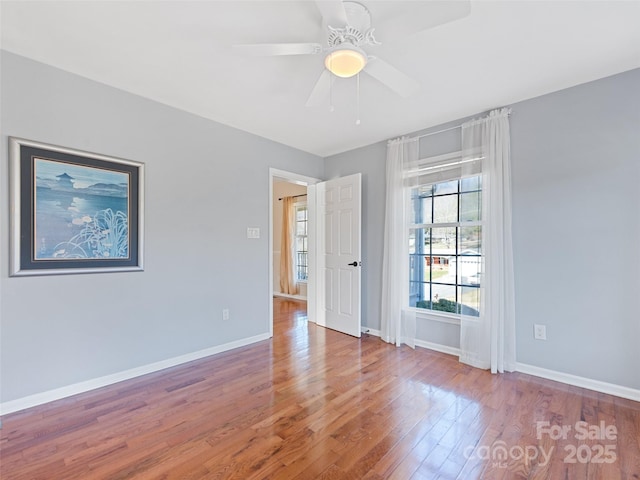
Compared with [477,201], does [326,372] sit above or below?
below

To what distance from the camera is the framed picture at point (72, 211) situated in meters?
2.11

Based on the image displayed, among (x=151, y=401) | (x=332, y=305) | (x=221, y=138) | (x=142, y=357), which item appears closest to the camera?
(x=151, y=401)

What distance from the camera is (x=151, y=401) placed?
223 centimetres

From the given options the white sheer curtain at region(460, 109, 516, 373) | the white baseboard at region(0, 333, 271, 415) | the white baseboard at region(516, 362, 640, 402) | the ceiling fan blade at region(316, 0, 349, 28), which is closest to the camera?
the ceiling fan blade at region(316, 0, 349, 28)

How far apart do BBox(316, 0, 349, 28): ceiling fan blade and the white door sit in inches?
91.5

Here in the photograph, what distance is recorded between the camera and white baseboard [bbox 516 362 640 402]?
2.22 metres

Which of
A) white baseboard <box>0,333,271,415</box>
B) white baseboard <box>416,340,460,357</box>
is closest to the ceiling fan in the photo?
white baseboard <box>0,333,271,415</box>

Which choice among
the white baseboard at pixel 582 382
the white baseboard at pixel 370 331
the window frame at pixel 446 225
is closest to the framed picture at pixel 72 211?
the white baseboard at pixel 370 331

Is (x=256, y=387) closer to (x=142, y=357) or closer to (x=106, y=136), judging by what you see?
(x=142, y=357)

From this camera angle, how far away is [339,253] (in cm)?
405

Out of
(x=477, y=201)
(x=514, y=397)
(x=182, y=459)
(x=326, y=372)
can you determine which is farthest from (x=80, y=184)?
(x=514, y=397)

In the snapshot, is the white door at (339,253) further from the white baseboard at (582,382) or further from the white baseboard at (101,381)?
the white baseboard at (582,382)

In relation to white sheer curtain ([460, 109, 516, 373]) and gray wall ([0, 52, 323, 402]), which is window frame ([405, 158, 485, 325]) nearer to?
white sheer curtain ([460, 109, 516, 373])

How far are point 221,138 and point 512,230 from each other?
10.0 ft
